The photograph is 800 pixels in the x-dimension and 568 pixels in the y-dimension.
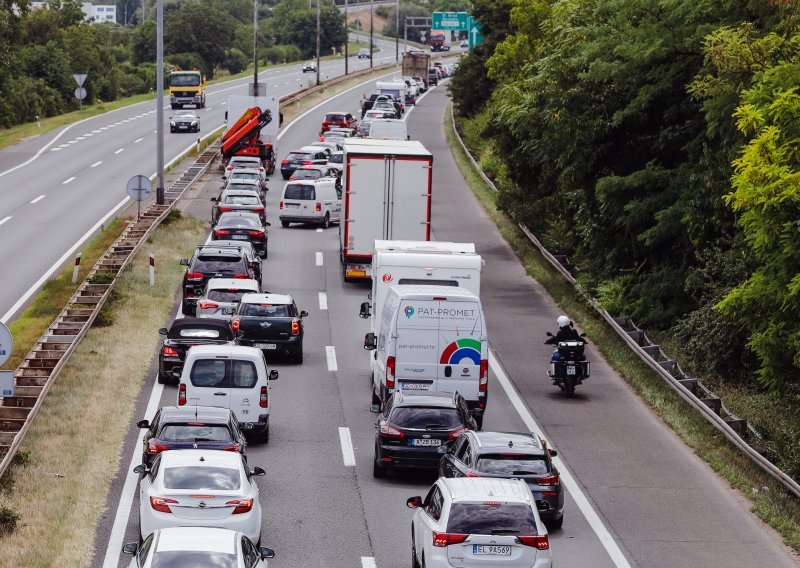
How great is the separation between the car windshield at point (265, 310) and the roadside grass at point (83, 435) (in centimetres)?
258

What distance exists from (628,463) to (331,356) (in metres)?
10.4

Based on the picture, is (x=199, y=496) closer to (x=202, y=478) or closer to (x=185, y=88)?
(x=202, y=478)

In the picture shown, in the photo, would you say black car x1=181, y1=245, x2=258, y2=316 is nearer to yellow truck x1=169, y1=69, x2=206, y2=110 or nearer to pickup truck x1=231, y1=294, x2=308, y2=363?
pickup truck x1=231, y1=294, x2=308, y2=363

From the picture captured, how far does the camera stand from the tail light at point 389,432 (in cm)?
2136

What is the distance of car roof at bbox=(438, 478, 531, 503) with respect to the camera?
1544 cm

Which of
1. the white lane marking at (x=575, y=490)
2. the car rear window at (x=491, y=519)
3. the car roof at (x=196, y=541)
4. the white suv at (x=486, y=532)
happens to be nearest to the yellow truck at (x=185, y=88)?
the white lane marking at (x=575, y=490)

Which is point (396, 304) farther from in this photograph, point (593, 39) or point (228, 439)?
point (593, 39)

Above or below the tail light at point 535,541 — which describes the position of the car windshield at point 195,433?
below

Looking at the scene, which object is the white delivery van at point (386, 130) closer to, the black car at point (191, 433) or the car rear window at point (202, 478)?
the black car at point (191, 433)

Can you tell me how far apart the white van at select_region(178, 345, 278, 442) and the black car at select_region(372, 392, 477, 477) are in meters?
2.89

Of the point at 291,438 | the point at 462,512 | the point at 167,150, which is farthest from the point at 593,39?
the point at 167,150

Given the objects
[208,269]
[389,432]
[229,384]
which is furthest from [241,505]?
[208,269]

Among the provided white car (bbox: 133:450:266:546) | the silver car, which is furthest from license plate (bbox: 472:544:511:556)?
the silver car

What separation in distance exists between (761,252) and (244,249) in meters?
16.7
